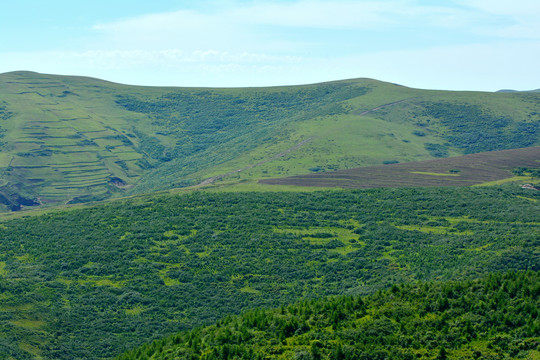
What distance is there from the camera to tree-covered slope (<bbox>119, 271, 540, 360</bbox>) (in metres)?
44.6

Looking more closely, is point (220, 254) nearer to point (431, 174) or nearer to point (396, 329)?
point (396, 329)

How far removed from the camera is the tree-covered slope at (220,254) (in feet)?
235

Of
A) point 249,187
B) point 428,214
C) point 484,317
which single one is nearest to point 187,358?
point 484,317

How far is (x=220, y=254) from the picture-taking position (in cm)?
9394

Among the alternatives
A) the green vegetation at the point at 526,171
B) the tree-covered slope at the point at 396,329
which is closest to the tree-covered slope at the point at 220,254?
the green vegetation at the point at 526,171

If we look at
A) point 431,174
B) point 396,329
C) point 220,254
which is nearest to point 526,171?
point 431,174

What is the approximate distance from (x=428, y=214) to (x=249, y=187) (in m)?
40.0

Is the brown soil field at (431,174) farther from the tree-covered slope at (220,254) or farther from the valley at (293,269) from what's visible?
the tree-covered slope at (220,254)

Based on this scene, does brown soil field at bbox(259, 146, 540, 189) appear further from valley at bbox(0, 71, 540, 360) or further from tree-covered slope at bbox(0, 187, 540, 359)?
tree-covered slope at bbox(0, 187, 540, 359)

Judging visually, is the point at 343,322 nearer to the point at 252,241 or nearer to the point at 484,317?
the point at 484,317

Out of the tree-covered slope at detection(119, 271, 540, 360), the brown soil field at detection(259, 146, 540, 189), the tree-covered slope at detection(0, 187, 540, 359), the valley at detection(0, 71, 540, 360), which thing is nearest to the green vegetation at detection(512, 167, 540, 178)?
the valley at detection(0, 71, 540, 360)

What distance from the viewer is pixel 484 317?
48.0m

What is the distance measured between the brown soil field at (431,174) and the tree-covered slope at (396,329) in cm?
7633

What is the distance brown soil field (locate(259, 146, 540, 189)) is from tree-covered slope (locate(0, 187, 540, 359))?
826cm
